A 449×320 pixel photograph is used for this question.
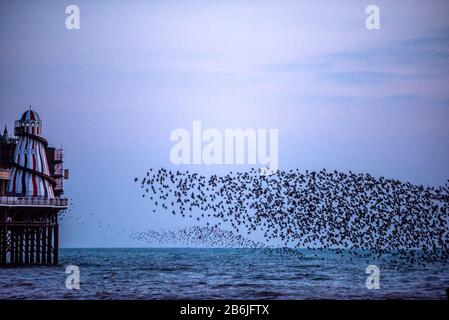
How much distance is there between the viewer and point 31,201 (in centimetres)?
3850

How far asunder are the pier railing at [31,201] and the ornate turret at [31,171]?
0.53 metres

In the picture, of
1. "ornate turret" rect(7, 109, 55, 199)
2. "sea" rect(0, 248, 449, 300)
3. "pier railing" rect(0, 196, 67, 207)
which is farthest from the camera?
"ornate turret" rect(7, 109, 55, 199)

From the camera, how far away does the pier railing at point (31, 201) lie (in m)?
37.8

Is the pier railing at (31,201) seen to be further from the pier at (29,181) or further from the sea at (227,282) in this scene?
the sea at (227,282)

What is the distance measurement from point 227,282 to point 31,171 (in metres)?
Result: 9.49

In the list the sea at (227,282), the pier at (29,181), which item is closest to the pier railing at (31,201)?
the pier at (29,181)

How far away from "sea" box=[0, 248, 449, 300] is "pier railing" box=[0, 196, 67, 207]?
278cm

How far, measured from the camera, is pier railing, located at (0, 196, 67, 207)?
124ft

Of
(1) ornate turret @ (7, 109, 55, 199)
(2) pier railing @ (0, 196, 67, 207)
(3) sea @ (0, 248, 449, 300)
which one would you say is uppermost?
(1) ornate turret @ (7, 109, 55, 199)

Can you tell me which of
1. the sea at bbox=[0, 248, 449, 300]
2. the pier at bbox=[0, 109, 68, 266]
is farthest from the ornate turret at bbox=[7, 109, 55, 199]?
the sea at bbox=[0, 248, 449, 300]

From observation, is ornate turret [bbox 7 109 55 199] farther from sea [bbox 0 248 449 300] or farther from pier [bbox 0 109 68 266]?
sea [bbox 0 248 449 300]

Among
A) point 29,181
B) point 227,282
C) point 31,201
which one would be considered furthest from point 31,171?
point 227,282

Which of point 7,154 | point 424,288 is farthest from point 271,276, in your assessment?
point 7,154

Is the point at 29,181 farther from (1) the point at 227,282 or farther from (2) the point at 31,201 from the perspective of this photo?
(1) the point at 227,282
